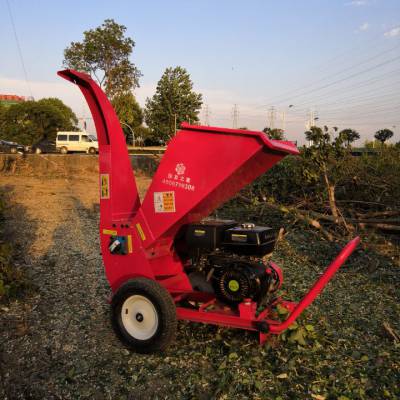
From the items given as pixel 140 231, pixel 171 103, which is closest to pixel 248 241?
pixel 140 231

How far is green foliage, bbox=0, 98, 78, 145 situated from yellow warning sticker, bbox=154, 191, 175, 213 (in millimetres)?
47599

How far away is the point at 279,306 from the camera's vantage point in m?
3.80

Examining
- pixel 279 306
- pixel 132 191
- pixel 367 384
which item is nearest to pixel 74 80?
pixel 132 191

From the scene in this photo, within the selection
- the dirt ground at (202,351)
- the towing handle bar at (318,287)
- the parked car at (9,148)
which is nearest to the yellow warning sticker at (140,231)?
the dirt ground at (202,351)

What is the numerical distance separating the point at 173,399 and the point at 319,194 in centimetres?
557

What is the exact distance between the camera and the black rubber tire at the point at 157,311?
3363 mm

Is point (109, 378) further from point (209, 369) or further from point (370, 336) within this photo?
point (370, 336)

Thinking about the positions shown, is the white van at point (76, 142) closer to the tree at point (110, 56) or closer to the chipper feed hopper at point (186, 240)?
the tree at point (110, 56)

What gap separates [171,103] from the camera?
130 feet

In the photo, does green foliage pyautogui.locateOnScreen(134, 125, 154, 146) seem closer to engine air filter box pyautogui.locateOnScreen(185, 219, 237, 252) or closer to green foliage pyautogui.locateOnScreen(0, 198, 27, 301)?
green foliage pyautogui.locateOnScreen(0, 198, 27, 301)

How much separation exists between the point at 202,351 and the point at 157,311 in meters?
0.58

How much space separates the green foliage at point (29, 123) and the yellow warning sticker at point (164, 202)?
47.6 meters

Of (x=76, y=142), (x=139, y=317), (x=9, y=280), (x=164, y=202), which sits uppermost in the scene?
(x=76, y=142)

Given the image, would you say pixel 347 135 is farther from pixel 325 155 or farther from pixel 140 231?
pixel 140 231
